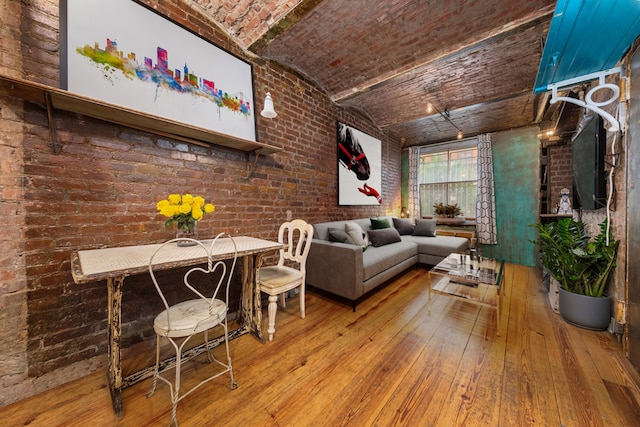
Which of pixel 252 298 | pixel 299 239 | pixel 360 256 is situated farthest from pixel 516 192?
pixel 252 298

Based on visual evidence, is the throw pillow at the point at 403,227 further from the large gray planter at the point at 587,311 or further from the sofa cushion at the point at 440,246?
the large gray planter at the point at 587,311

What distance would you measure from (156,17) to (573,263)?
161 inches

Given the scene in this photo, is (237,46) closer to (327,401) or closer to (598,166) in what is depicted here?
(327,401)

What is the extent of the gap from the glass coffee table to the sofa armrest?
760 millimetres

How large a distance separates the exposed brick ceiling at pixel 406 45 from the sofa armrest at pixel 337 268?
213cm

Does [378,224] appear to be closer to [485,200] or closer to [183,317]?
[485,200]

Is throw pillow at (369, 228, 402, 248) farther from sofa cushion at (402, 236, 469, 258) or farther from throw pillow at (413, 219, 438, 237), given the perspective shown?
throw pillow at (413, 219, 438, 237)


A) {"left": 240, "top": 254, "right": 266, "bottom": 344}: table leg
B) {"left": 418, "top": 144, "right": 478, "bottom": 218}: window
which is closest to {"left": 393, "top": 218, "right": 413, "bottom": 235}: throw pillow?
{"left": 418, "top": 144, "right": 478, "bottom": 218}: window

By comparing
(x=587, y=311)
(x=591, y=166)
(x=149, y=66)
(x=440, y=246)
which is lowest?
(x=587, y=311)

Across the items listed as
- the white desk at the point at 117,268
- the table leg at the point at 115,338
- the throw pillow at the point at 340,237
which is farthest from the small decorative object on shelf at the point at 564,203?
the table leg at the point at 115,338

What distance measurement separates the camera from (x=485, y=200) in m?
4.44

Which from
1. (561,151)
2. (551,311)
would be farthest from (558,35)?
(561,151)

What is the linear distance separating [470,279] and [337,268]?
4.17ft

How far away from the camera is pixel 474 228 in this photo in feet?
15.1
